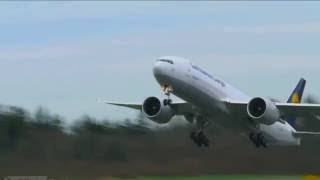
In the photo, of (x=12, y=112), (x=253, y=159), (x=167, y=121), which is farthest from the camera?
(x=12, y=112)

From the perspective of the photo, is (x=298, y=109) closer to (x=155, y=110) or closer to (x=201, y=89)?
(x=201, y=89)

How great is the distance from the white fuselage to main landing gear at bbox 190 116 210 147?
A: 1079 millimetres

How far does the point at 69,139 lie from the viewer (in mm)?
39969

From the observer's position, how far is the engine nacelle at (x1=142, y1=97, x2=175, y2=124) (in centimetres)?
3712

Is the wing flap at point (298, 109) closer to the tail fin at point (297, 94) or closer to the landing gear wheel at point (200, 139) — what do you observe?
the landing gear wheel at point (200, 139)

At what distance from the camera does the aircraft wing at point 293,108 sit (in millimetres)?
35906

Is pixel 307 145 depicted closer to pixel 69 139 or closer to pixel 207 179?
pixel 207 179

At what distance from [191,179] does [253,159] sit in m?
5.28

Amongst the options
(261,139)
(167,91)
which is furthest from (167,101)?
(261,139)

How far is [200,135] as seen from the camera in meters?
37.7

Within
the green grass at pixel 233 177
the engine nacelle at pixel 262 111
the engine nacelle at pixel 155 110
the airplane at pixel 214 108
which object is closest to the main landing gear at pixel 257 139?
the airplane at pixel 214 108

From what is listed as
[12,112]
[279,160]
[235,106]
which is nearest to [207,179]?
[235,106]

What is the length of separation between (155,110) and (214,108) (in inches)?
111

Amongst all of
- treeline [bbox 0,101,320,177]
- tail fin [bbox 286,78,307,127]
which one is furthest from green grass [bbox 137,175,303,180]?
tail fin [bbox 286,78,307,127]
